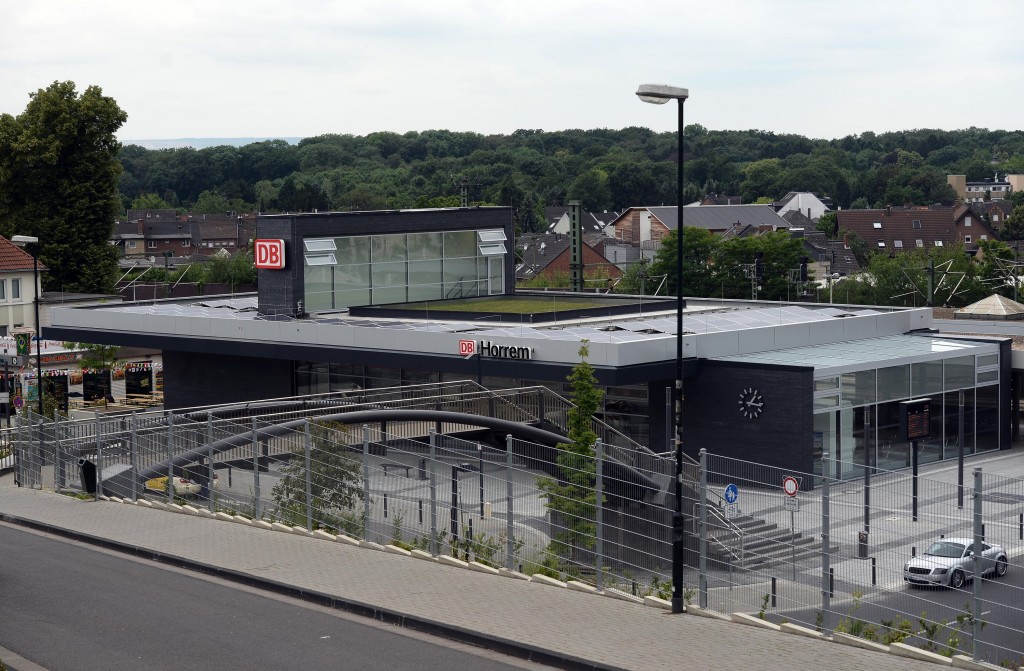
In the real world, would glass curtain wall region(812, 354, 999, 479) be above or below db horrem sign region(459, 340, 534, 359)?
below

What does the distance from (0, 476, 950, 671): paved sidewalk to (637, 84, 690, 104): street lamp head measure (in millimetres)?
6416

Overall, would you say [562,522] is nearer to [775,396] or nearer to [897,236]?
[775,396]

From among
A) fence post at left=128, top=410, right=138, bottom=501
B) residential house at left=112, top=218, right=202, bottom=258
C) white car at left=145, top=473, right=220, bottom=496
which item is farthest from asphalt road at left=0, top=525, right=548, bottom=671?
residential house at left=112, top=218, right=202, bottom=258

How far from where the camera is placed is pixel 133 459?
25844 mm

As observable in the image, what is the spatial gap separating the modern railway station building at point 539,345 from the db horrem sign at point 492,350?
4cm

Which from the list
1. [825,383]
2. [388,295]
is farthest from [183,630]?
[388,295]

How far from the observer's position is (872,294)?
78.1 metres

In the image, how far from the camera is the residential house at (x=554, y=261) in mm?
107250

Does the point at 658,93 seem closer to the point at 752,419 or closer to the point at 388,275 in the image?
the point at 752,419

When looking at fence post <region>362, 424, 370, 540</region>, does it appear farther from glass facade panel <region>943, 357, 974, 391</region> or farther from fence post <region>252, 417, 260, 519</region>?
glass facade panel <region>943, 357, 974, 391</region>

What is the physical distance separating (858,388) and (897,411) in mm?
2320

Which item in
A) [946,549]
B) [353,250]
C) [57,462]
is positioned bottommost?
[57,462]

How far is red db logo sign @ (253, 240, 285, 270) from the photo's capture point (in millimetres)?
48375

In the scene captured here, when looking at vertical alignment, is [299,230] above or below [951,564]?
above
